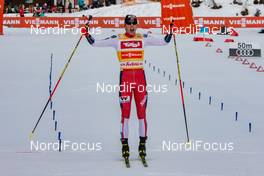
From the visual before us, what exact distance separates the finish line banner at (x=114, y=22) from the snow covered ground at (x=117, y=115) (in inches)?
625

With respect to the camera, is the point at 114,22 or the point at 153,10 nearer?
the point at 114,22

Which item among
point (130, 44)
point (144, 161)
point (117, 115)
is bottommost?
point (117, 115)

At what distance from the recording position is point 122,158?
744 cm

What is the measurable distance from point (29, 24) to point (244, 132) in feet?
111

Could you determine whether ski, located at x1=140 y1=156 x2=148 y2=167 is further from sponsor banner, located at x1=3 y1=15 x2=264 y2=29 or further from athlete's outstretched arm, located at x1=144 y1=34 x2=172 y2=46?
sponsor banner, located at x1=3 y1=15 x2=264 y2=29

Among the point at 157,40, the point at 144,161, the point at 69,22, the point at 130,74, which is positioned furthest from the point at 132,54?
the point at 69,22

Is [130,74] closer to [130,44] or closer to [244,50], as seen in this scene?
[130,44]

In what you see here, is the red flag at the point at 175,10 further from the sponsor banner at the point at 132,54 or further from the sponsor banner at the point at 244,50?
the sponsor banner at the point at 132,54

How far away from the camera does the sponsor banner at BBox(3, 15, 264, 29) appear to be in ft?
136

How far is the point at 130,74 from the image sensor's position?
24.3 feet

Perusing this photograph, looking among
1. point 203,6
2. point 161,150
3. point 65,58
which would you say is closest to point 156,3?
point 203,6

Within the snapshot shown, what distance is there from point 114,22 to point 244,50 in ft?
62.6

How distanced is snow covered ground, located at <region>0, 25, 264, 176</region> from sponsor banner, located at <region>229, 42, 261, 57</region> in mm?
541

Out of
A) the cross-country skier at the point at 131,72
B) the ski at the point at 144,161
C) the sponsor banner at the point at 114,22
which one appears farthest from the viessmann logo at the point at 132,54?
the sponsor banner at the point at 114,22
